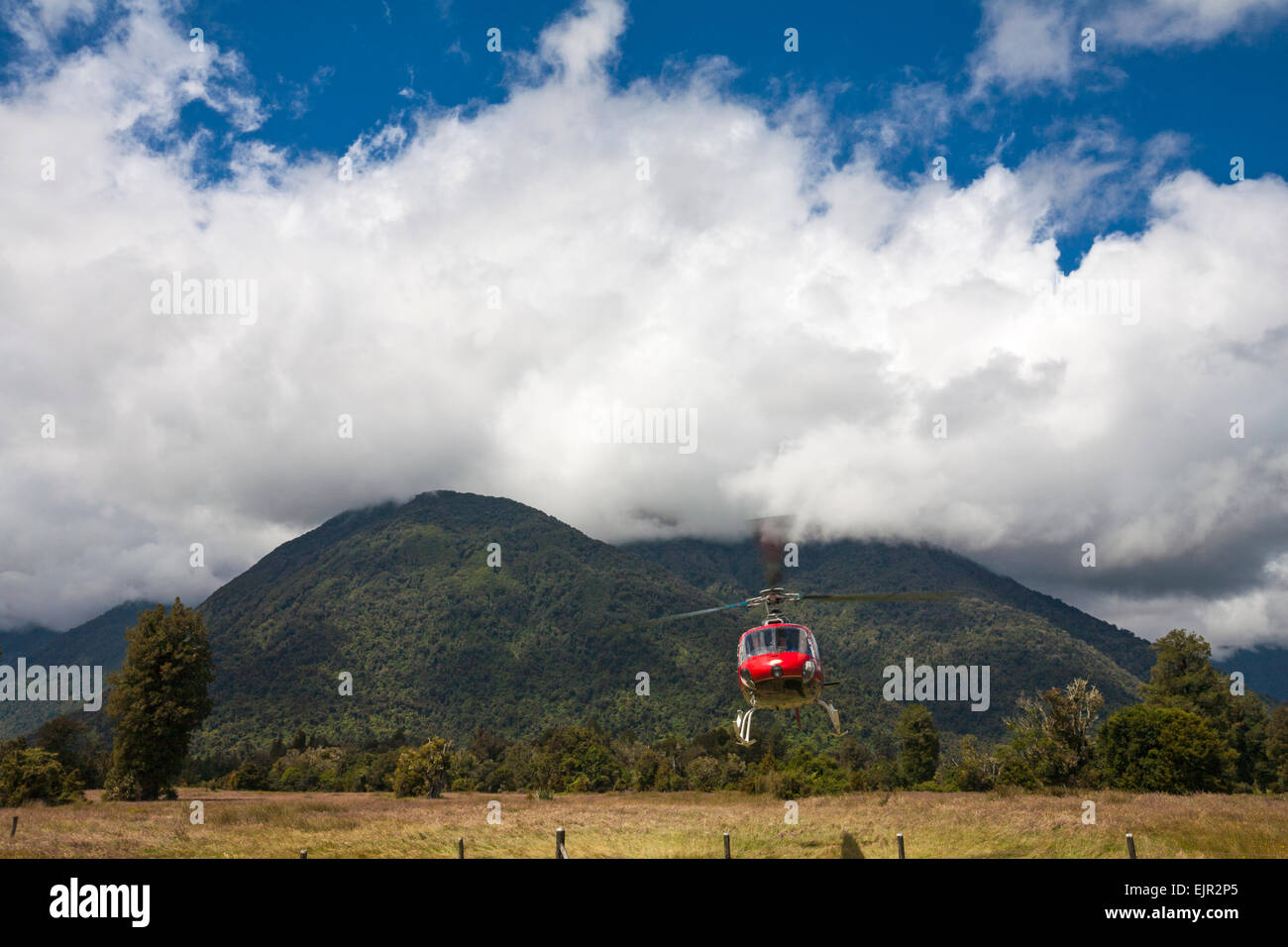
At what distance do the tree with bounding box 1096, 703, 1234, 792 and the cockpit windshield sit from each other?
49193 millimetres

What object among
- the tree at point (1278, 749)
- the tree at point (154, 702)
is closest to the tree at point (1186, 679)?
the tree at point (1278, 749)

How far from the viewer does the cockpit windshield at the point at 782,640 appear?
21.7 metres

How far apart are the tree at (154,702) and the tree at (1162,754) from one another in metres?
67.4

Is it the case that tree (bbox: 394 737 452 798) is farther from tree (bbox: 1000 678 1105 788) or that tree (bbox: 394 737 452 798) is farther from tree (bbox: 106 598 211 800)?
tree (bbox: 1000 678 1105 788)

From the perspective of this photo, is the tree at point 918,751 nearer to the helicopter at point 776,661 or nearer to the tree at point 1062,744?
the tree at point 1062,744

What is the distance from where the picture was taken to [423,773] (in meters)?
68.9

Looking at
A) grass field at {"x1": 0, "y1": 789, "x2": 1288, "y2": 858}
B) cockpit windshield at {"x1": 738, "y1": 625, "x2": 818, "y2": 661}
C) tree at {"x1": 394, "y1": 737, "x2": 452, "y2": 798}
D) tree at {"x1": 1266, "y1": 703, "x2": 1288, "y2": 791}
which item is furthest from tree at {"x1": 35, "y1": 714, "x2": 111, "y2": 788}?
tree at {"x1": 1266, "y1": 703, "x2": 1288, "y2": 791}

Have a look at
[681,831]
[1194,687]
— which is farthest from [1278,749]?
[681,831]

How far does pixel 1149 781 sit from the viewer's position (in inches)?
2168

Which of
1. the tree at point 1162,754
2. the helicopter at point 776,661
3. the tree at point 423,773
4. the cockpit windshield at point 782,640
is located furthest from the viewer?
the tree at point 423,773

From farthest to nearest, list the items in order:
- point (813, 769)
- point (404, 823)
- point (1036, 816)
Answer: point (813, 769) < point (404, 823) < point (1036, 816)
